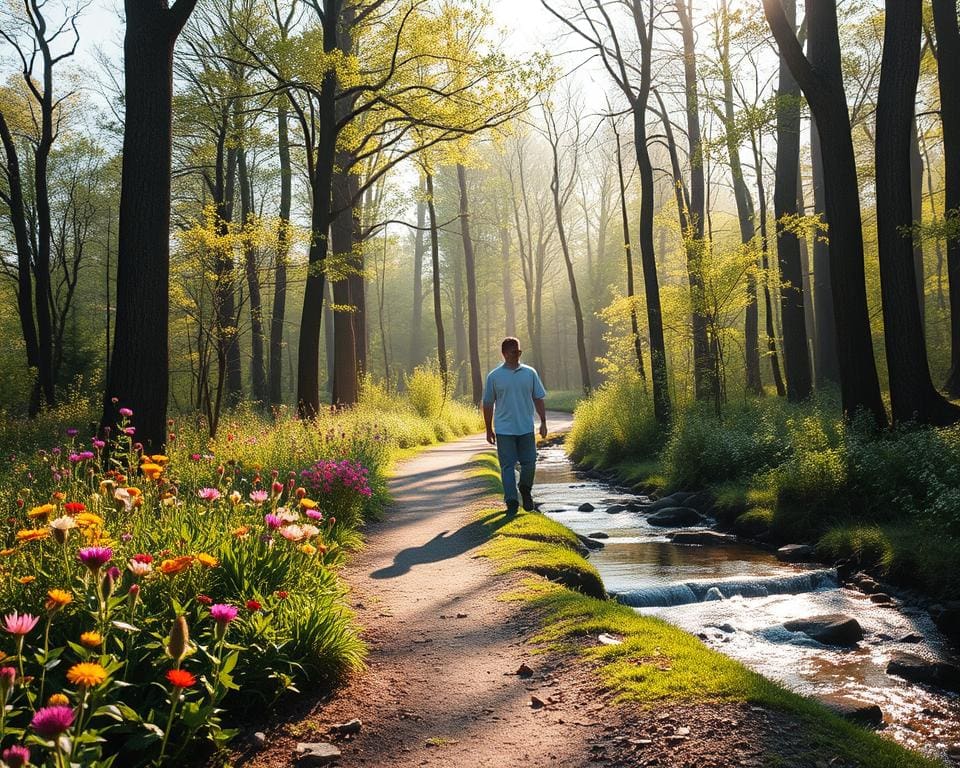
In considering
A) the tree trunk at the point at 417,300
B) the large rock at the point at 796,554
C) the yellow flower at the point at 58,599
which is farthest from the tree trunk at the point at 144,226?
the tree trunk at the point at 417,300

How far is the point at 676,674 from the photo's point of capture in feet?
12.8

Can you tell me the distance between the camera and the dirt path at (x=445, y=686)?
11.2 feet

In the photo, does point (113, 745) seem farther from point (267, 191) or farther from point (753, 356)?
point (267, 191)

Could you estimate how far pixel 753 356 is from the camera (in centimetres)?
2347

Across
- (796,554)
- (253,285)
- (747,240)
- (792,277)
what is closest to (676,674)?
(796,554)

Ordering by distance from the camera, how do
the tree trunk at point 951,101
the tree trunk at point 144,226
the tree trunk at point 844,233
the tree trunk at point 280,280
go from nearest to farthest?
the tree trunk at point 144,226
the tree trunk at point 844,233
the tree trunk at point 951,101
the tree trunk at point 280,280

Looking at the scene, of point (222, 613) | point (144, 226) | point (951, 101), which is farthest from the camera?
point (951, 101)

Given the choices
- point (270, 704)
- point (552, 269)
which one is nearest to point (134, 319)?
point (270, 704)

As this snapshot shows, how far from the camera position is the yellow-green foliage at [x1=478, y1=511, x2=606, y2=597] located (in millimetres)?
6574

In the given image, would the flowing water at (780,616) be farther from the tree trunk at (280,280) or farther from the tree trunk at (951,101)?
the tree trunk at (280,280)

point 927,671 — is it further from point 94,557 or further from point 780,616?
point 94,557

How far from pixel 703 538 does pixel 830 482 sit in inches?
75.9

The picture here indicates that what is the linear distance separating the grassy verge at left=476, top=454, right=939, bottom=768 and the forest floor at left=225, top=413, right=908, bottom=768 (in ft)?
0.26

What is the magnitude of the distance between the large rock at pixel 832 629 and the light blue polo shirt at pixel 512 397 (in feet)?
11.8
